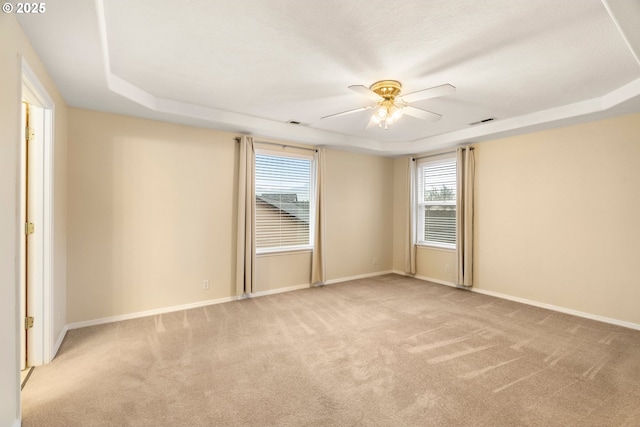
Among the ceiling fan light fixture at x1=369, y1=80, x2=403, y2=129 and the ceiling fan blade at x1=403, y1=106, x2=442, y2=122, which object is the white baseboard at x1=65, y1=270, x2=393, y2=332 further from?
the ceiling fan blade at x1=403, y1=106, x2=442, y2=122

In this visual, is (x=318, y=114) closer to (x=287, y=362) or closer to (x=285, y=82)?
(x=285, y=82)

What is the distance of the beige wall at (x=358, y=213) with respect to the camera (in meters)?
5.42

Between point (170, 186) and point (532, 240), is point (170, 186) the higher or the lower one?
the higher one

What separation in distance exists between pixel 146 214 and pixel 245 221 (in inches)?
49.1

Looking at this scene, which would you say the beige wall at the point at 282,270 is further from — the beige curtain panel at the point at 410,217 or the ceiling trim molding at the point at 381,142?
the beige curtain panel at the point at 410,217

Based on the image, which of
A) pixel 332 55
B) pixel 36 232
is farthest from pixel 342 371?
pixel 36 232

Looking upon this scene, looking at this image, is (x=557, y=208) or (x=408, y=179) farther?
(x=408, y=179)

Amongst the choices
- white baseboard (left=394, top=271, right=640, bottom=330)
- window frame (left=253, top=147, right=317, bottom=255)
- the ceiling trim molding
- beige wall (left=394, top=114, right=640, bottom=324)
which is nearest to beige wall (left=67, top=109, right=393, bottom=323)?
window frame (left=253, top=147, right=317, bottom=255)

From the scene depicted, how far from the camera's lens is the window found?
5.34 m

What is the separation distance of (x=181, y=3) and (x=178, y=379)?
2636 millimetres

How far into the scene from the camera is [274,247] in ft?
15.8

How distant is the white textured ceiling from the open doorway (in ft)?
1.62

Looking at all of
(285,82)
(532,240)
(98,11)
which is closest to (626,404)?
(532,240)

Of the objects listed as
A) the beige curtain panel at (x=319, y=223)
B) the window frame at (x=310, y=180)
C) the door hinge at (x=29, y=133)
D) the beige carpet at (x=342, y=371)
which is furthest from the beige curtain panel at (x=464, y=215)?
the door hinge at (x=29, y=133)
